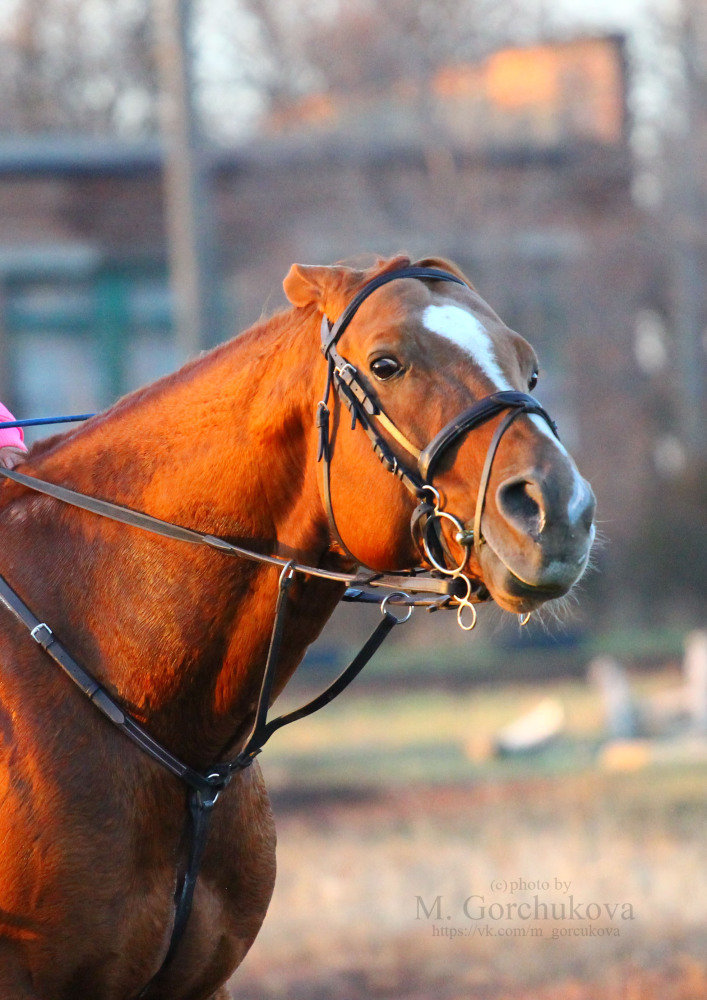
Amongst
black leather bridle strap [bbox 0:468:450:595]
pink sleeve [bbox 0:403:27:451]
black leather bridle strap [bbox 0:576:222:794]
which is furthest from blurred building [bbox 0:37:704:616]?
black leather bridle strap [bbox 0:576:222:794]

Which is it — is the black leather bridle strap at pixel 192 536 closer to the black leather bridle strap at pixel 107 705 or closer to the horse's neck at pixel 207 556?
the horse's neck at pixel 207 556

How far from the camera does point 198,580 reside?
3.13 metres

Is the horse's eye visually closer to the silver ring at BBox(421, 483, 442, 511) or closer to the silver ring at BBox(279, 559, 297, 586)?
the silver ring at BBox(421, 483, 442, 511)

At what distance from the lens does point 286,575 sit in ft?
9.83

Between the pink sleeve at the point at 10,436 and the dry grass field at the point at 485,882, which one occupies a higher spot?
the pink sleeve at the point at 10,436

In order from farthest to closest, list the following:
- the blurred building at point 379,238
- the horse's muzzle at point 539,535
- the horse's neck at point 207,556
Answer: the blurred building at point 379,238 → the horse's neck at point 207,556 → the horse's muzzle at point 539,535

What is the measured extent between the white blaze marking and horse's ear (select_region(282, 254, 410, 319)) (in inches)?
8.4

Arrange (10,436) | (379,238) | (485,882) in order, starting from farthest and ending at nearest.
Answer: (379,238), (485,882), (10,436)

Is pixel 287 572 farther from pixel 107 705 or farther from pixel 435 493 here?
pixel 107 705

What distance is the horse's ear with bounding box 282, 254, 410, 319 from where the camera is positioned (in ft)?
9.98

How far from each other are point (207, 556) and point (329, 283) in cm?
70

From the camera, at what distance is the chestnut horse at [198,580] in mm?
2859

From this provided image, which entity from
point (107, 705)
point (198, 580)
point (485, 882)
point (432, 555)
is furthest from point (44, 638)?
point (485, 882)

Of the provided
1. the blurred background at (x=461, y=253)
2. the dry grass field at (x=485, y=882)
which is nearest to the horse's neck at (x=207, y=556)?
the dry grass field at (x=485, y=882)
